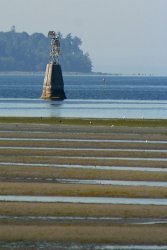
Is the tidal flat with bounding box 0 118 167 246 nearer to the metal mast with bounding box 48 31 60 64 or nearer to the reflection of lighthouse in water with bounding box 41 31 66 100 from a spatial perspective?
the reflection of lighthouse in water with bounding box 41 31 66 100

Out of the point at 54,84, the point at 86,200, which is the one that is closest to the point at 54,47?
the point at 54,84

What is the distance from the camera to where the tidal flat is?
27078 millimetres

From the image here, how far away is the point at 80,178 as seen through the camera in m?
38.2

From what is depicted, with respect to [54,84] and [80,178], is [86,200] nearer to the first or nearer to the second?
[80,178]

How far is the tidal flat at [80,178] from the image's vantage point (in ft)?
88.8

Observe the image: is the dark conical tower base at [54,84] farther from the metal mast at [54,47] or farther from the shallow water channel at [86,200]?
the shallow water channel at [86,200]

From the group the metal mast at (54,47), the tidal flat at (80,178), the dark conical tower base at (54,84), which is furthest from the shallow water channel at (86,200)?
the metal mast at (54,47)

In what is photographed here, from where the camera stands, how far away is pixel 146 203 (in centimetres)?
3212

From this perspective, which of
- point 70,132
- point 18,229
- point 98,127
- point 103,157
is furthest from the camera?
point 98,127

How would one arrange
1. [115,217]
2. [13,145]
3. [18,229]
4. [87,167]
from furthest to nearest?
[13,145]
[87,167]
[115,217]
[18,229]

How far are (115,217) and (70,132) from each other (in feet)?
109

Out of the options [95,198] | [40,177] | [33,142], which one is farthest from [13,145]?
[95,198]

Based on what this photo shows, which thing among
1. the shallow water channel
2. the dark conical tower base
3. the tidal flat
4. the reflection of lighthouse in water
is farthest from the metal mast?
the shallow water channel

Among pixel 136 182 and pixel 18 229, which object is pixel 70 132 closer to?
pixel 136 182
